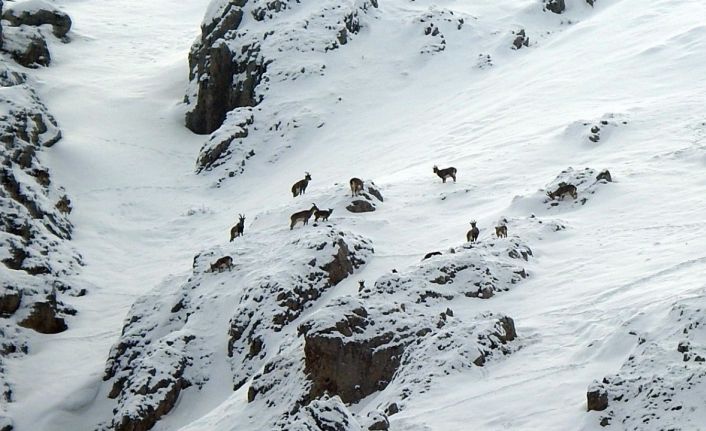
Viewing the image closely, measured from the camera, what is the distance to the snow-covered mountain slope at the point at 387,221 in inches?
510

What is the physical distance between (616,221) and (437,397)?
7600mm

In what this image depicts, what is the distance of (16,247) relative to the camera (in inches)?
998

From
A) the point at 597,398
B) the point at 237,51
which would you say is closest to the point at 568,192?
the point at 597,398

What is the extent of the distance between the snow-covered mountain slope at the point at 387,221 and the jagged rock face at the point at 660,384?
0.03 meters

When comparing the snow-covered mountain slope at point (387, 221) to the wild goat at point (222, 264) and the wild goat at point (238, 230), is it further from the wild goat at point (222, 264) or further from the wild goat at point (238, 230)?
the wild goat at point (238, 230)

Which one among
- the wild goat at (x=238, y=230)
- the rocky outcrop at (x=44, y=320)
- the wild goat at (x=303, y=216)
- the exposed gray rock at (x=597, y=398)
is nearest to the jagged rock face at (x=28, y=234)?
the rocky outcrop at (x=44, y=320)

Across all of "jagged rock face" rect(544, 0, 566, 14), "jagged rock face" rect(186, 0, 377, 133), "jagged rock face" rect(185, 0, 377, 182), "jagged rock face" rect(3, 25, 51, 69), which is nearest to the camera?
"jagged rock face" rect(185, 0, 377, 182)

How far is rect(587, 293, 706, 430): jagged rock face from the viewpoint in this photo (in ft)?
34.6

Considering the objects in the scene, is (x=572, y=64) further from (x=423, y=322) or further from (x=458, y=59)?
(x=423, y=322)

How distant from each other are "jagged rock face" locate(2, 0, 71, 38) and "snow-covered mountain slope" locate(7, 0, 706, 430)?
2237 mm

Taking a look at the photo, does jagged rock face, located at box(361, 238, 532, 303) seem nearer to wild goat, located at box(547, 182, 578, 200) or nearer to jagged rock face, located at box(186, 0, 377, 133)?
wild goat, located at box(547, 182, 578, 200)

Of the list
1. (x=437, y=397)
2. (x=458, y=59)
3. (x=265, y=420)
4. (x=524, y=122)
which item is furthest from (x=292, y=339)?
(x=458, y=59)

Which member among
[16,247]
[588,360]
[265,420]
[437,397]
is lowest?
[16,247]

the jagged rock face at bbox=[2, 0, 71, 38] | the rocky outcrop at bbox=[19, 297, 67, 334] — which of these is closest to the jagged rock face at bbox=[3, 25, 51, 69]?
the jagged rock face at bbox=[2, 0, 71, 38]
